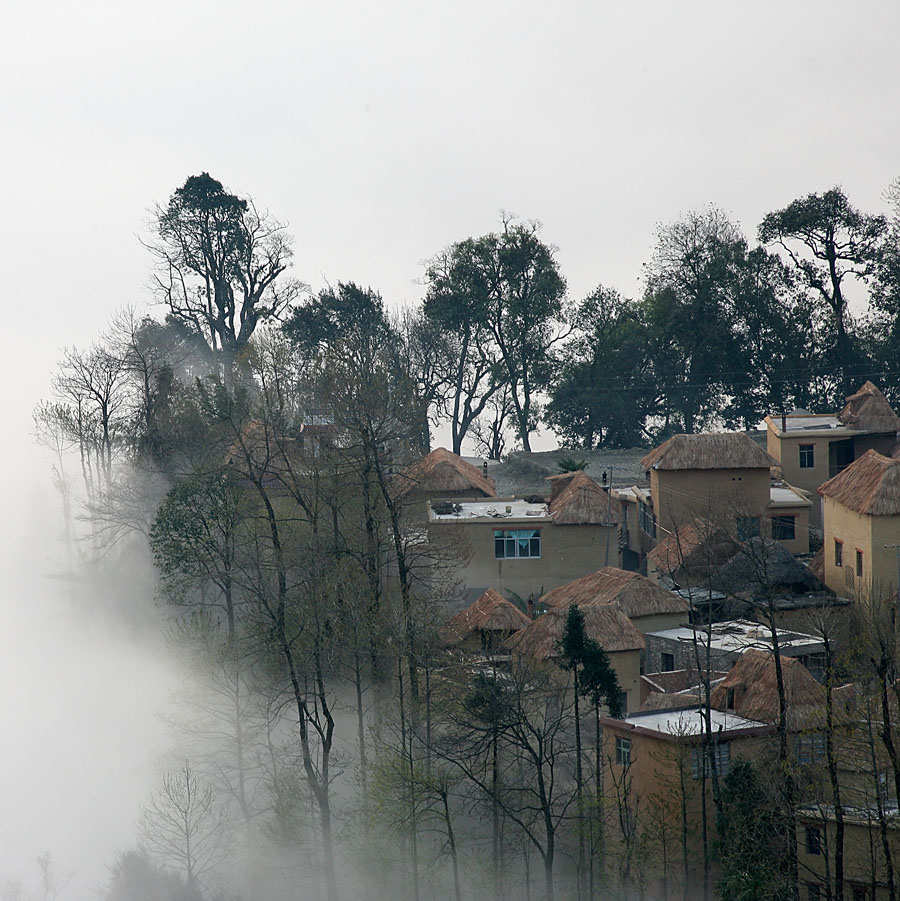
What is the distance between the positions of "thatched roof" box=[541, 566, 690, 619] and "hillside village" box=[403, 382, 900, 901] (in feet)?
0.17

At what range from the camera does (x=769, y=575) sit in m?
32.3

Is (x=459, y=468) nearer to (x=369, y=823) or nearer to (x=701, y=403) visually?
(x=369, y=823)

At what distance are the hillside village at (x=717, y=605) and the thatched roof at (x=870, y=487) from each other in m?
0.05

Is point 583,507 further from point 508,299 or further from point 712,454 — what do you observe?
point 508,299

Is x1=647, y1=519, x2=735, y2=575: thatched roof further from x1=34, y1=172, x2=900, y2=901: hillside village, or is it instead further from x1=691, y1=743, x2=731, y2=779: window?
x1=691, y1=743, x2=731, y2=779: window

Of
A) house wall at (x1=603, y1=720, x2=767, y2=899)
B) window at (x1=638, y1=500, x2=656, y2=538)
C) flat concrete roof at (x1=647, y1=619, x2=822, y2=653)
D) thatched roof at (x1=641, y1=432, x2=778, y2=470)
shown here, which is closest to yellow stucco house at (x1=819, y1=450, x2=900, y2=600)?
flat concrete roof at (x1=647, y1=619, x2=822, y2=653)

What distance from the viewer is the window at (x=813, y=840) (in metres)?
23.2

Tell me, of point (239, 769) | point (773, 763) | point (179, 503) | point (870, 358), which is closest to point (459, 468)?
point (179, 503)

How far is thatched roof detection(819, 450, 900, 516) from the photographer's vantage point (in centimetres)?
3148

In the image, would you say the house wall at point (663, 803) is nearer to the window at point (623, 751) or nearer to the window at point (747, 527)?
the window at point (623, 751)

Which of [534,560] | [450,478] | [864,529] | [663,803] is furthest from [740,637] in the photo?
[450,478]

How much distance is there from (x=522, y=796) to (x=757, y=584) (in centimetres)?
818

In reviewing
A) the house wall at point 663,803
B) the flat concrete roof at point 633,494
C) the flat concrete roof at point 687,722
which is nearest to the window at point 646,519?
the flat concrete roof at point 633,494

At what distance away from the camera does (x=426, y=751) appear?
28.3 m
